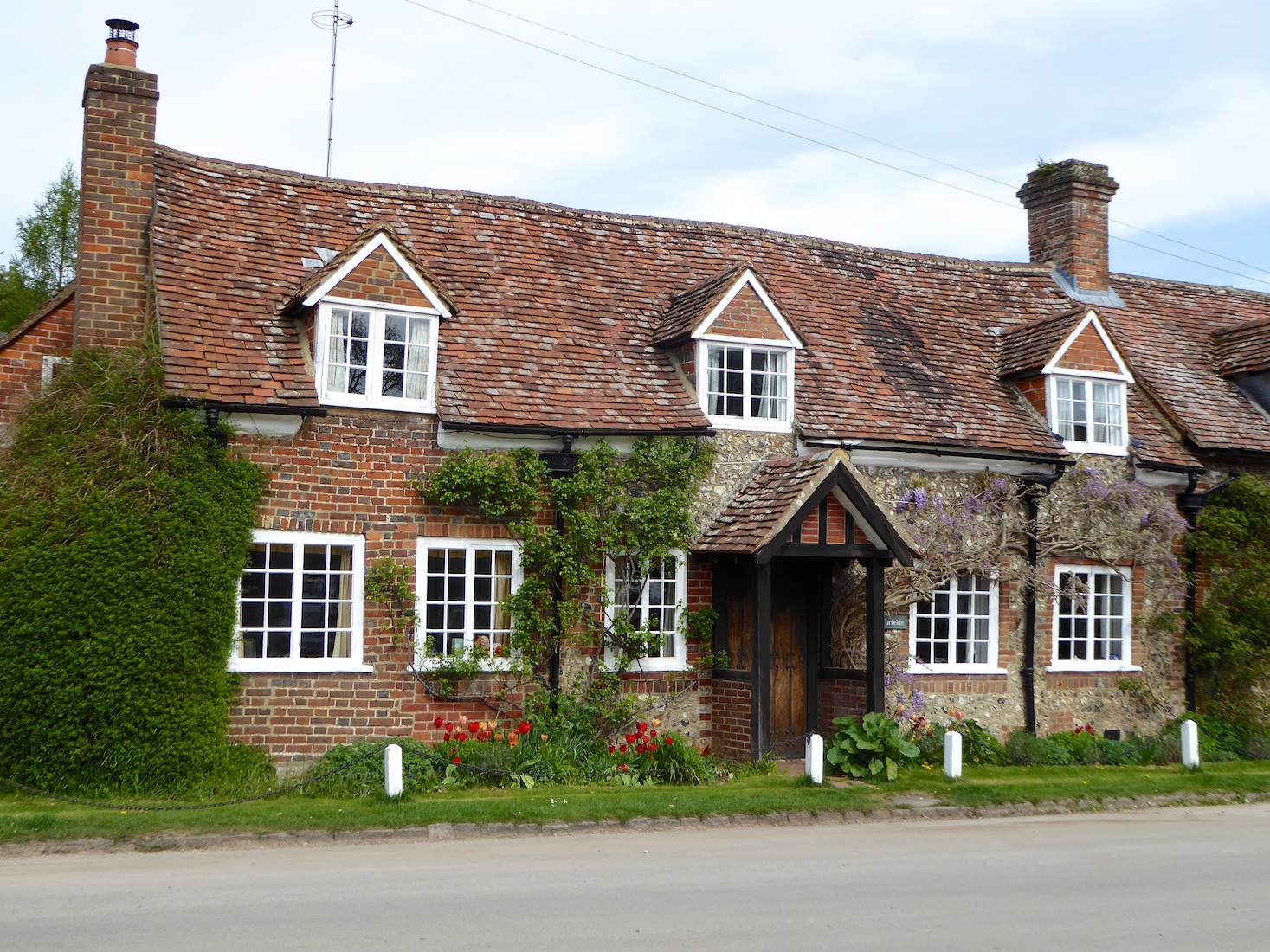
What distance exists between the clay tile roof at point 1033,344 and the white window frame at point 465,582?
9414 millimetres

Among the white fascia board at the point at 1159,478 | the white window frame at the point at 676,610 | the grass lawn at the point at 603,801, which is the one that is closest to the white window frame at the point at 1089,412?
the white fascia board at the point at 1159,478

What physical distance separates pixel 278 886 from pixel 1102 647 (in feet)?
48.5

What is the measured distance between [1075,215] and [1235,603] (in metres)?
8.18

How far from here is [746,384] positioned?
17.7 m

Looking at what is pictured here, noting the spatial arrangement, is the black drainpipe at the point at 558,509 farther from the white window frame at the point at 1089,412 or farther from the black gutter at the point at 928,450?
the white window frame at the point at 1089,412

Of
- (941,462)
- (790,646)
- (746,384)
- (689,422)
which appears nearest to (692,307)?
(746,384)

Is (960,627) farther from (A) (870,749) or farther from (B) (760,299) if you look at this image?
(B) (760,299)

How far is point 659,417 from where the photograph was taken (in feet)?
55.1

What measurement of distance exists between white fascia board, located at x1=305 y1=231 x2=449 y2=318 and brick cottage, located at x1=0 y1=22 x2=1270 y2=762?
34 millimetres

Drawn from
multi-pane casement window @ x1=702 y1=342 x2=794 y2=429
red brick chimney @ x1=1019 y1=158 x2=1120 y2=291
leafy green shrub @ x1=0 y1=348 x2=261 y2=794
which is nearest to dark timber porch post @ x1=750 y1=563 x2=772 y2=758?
multi-pane casement window @ x1=702 y1=342 x2=794 y2=429

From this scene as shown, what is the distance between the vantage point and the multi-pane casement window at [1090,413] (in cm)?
1998

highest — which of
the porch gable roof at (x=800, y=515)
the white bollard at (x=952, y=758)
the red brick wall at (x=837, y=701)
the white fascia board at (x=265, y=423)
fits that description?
the white fascia board at (x=265, y=423)

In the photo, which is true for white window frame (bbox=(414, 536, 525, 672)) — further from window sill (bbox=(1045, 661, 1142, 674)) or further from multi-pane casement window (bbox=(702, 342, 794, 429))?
window sill (bbox=(1045, 661, 1142, 674))

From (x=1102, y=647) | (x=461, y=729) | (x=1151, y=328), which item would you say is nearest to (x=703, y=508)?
(x=461, y=729)
